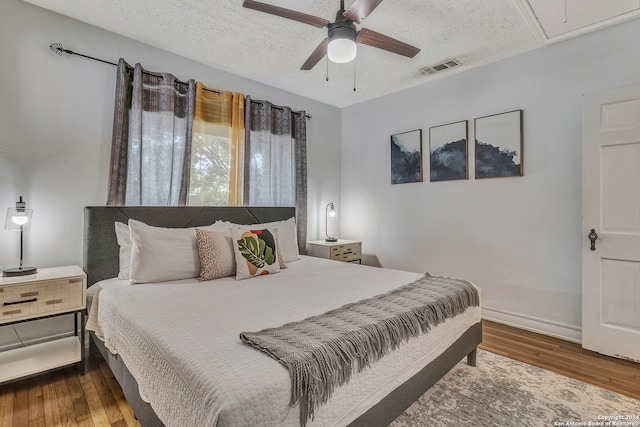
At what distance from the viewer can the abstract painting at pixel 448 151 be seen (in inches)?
133

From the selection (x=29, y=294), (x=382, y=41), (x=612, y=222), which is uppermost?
(x=382, y=41)

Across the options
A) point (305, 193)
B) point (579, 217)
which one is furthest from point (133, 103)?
point (579, 217)

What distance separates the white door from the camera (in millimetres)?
2320

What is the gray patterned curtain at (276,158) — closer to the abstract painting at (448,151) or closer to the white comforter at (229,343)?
the white comforter at (229,343)

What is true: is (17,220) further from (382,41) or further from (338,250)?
(338,250)

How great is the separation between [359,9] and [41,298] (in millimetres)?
2672

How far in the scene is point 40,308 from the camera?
199cm

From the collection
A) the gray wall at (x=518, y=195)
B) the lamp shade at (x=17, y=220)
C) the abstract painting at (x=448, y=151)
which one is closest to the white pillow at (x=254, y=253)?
the lamp shade at (x=17, y=220)

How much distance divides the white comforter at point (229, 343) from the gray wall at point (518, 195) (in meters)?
1.20

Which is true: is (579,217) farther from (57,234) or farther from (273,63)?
(57,234)

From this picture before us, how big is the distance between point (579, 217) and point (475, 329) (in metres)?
1.46

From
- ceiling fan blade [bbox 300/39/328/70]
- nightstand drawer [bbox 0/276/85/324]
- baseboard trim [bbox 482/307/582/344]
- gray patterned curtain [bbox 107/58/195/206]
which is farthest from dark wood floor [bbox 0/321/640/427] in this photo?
ceiling fan blade [bbox 300/39/328/70]

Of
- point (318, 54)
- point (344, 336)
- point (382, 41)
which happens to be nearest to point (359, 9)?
point (382, 41)

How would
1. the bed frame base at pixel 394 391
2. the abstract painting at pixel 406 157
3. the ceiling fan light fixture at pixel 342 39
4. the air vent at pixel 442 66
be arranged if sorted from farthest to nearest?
the abstract painting at pixel 406 157 < the air vent at pixel 442 66 < the ceiling fan light fixture at pixel 342 39 < the bed frame base at pixel 394 391
